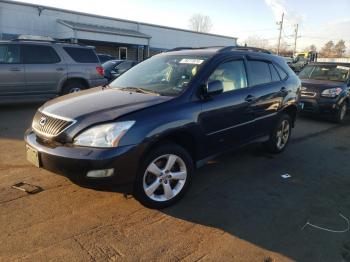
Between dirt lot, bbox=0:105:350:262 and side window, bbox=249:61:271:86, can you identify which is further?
side window, bbox=249:61:271:86

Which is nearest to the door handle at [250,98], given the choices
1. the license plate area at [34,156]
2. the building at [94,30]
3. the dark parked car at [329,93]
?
the license plate area at [34,156]

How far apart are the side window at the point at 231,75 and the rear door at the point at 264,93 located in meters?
0.21

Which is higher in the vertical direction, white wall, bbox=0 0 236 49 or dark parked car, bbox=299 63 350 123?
white wall, bbox=0 0 236 49

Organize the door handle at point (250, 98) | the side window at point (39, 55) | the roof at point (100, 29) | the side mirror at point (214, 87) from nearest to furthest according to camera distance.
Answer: the side mirror at point (214, 87) < the door handle at point (250, 98) < the side window at point (39, 55) < the roof at point (100, 29)

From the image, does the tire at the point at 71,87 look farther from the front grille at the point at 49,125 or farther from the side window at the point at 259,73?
the front grille at the point at 49,125

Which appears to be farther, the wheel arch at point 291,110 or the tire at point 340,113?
the tire at point 340,113

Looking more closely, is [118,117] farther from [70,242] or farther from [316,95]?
[316,95]

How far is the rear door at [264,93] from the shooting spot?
507 cm

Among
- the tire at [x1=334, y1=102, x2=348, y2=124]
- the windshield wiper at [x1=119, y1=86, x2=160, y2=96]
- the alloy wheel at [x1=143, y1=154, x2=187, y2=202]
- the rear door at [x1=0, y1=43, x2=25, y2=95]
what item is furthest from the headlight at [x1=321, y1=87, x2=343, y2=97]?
the rear door at [x1=0, y1=43, x2=25, y2=95]

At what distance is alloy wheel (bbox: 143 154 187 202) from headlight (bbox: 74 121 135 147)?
1.67 feet

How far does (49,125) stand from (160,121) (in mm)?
1165

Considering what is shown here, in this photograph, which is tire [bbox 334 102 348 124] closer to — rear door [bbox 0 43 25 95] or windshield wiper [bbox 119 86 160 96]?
windshield wiper [bbox 119 86 160 96]

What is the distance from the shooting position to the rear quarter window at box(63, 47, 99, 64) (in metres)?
9.99

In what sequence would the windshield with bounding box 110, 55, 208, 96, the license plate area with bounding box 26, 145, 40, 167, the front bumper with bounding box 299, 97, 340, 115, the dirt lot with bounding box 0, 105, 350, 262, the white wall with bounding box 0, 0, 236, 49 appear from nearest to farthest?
1. the dirt lot with bounding box 0, 105, 350, 262
2. the license plate area with bounding box 26, 145, 40, 167
3. the windshield with bounding box 110, 55, 208, 96
4. the front bumper with bounding box 299, 97, 340, 115
5. the white wall with bounding box 0, 0, 236, 49
